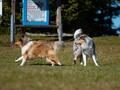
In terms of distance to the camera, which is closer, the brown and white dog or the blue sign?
the brown and white dog

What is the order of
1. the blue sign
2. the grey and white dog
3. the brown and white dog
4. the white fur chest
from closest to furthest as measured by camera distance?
the brown and white dog → the white fur chest → the grey and white dog → the blue sign

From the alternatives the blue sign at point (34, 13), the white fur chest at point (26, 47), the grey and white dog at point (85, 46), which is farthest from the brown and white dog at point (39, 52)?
the blue sign at point (34, 13)

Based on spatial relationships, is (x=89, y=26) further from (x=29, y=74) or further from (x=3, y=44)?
(x=29, y=74)

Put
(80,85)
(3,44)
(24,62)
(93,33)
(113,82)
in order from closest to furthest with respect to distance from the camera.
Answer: (80,85) < (113,82) < (24,62) < (3,44) < (93,33)

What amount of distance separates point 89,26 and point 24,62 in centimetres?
1859

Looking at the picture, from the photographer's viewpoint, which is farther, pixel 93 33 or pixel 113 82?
pixel 93 33

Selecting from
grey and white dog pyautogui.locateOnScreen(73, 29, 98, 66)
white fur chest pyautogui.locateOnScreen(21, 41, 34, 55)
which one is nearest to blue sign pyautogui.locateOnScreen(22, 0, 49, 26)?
grey and white dog pyautogui.locateOnScreen(73, 29, 98, 66)

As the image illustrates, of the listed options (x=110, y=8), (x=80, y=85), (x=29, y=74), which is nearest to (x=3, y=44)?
(x=110, y=8)

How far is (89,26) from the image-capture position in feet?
118

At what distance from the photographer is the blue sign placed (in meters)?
28.2

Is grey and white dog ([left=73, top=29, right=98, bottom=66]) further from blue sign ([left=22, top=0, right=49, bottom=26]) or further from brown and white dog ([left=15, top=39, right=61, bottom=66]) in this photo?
blue sign ([left=22, top=0, right=49, bottom=26])

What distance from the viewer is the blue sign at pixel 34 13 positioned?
92.4 feet

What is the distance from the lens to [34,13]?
92.8ft

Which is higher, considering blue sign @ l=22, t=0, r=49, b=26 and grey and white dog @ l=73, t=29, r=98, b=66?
blue sign @ l=22, t=0, r=49, b=26
